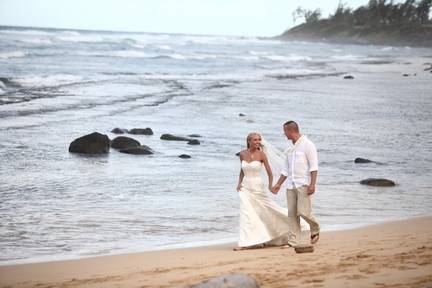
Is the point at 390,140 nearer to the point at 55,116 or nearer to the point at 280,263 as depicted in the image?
the point at 55,116

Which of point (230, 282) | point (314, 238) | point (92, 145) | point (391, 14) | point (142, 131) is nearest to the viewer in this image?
point (230, 282)

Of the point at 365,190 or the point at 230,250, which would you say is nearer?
the point at 230,250

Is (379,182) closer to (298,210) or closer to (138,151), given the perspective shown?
(298,210)

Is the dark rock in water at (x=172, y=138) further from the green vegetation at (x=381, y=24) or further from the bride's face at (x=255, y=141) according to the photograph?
the green vegetation at (x=381, y=24)

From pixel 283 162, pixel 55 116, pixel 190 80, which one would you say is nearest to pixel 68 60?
pixel 190 80

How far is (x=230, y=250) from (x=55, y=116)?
15794 millimetres

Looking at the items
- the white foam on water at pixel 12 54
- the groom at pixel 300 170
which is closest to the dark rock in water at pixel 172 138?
the groom at pixel 300 170

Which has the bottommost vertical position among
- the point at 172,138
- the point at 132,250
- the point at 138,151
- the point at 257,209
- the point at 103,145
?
the point at 172,138

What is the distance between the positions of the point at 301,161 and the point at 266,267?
1.51 meters

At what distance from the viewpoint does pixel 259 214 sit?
9.19 meters

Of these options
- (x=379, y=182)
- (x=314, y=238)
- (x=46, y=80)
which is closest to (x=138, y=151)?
(x=379, y=182)

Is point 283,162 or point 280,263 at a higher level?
point 283,162

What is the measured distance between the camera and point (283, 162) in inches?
366

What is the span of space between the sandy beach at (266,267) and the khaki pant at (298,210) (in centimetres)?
25
